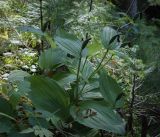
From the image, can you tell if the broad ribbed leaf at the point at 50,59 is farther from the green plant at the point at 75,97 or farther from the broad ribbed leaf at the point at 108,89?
the broad ribbed leaf at the point at 108,89

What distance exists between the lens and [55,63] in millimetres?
1484

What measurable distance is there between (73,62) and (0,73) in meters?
0.58

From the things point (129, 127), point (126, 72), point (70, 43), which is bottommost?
point (129, 127)

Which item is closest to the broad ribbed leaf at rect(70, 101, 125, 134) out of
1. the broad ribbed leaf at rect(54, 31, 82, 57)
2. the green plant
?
the green plant

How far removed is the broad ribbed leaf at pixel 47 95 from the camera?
1.26 m

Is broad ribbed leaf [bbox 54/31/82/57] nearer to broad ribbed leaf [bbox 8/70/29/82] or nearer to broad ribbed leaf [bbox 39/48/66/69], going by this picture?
broad ribbed leaf [bbox 39/48/66/69]

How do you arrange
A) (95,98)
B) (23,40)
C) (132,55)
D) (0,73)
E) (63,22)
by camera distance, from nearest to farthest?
(95,98), (132,55), (0,73), (63,22), (23,40)

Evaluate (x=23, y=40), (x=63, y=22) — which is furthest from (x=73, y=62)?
(x=23, y=40)

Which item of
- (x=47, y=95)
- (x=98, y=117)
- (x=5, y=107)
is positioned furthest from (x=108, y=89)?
(x=5, y=107)

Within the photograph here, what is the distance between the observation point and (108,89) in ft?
4.32

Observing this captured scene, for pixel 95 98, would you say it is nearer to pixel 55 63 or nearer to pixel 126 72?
pixel 55 63

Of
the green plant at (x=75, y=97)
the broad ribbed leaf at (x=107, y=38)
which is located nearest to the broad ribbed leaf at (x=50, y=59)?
the green plant at (x=75, y=97)

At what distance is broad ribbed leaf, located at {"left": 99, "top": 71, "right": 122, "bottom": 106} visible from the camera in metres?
1.29

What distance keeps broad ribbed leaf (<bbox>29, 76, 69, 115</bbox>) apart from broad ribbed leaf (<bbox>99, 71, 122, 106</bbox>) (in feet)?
0.46
